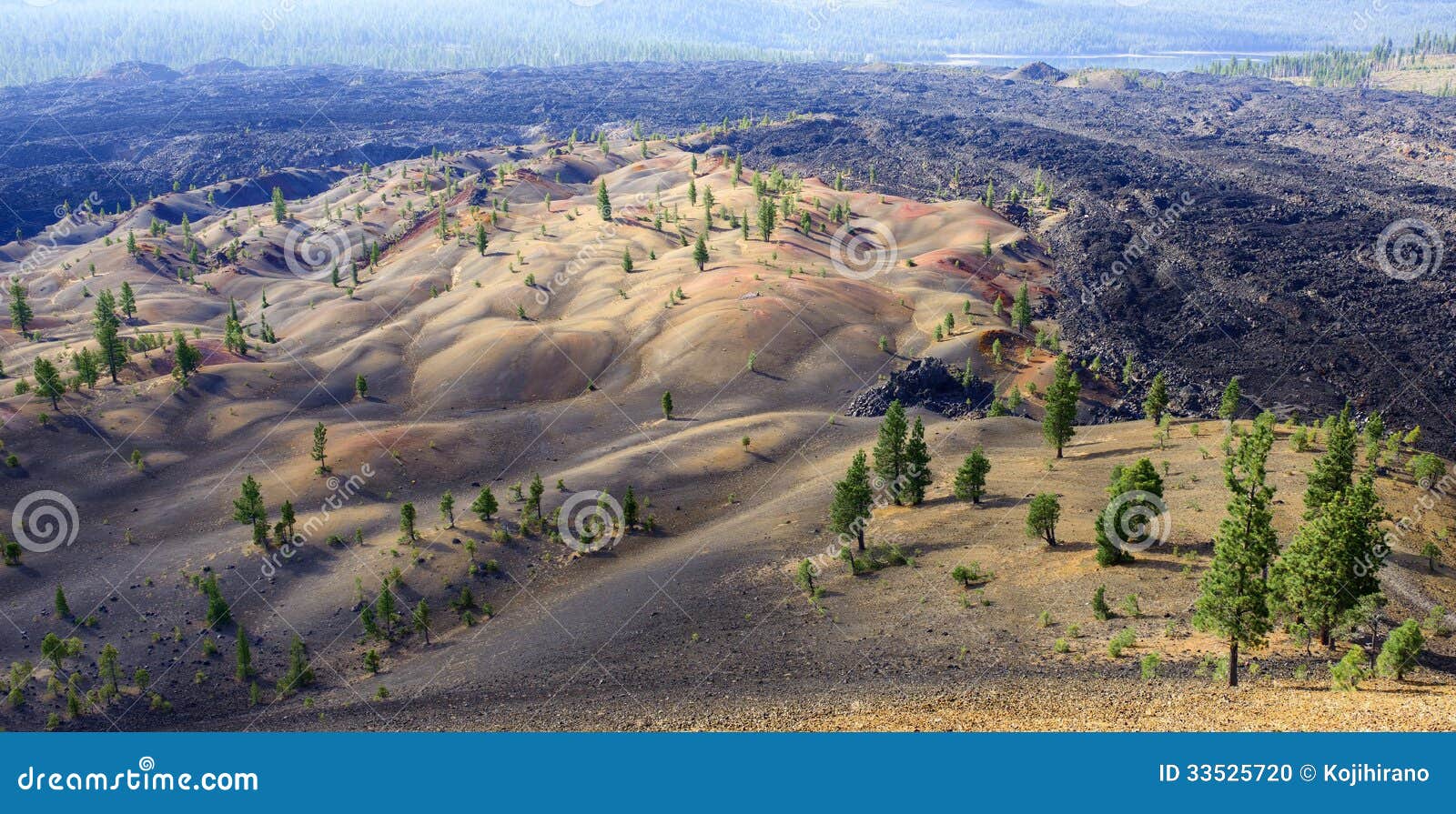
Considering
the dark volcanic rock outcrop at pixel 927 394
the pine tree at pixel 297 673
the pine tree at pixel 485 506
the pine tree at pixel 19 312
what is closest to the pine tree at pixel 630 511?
the pine tree at pixel 485 506

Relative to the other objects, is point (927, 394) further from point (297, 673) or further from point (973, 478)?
point (297, 673)

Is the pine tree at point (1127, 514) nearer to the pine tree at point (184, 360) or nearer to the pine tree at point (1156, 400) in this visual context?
the pine tree at point (1156, 400)

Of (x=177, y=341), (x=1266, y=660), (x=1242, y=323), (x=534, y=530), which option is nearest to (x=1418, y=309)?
(x=1242, y=323)

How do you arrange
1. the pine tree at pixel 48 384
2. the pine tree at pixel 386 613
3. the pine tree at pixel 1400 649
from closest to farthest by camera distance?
the pine tree at pixel 1400 649 < the pine tree at pixel 386 613 < the pine tree at pixel 48 384

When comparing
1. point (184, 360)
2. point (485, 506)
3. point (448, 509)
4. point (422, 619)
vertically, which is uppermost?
point (184, 360)

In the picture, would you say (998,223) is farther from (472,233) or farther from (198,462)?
(198,462)

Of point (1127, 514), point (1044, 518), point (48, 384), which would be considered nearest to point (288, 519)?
point (48, 384)
